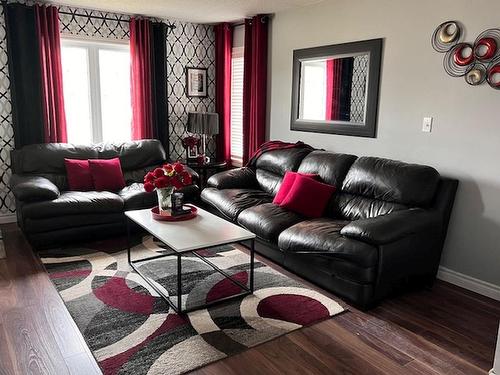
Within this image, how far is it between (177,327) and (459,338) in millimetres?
1746

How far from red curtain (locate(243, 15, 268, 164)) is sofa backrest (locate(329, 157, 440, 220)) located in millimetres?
1754

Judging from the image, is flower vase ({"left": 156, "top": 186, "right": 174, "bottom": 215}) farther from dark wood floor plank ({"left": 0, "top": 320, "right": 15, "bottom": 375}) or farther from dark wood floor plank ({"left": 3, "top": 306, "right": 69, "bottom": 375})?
dark wood floor plank ({"left": 0, "top": 320, "right": 15, "bottom": 375})

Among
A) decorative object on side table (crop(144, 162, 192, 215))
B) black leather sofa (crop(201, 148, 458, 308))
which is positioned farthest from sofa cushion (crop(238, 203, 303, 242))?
decorative object on side table (crop(144, 162, 192, 215))

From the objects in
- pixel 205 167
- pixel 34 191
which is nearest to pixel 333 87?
pixel 205 167

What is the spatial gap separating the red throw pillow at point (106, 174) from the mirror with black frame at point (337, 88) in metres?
2.02

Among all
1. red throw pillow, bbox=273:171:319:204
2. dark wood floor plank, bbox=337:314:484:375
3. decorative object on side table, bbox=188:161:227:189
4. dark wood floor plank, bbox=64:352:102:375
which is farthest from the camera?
decorative object on side table, bbox=188:161:227:189

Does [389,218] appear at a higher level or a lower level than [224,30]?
lower

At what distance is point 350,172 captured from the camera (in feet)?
12.4

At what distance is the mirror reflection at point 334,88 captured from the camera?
4.02 meters

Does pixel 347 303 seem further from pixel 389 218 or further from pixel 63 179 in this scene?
pixel 63 179

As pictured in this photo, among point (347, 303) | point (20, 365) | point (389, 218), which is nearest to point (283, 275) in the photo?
point (347, 303)

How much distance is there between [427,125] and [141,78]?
134 inches

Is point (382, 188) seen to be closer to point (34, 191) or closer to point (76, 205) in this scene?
point (76, 205)

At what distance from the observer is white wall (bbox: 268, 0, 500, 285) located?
310 centimetres
